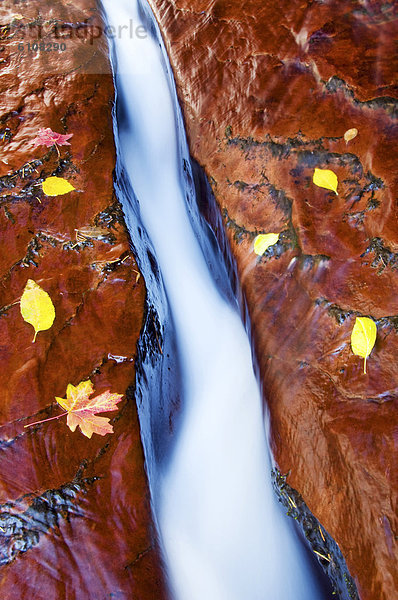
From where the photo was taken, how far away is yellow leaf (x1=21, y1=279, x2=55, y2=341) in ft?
6.05

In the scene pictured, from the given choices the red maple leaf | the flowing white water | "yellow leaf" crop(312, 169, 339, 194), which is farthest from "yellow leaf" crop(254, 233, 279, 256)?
the red maple leaf

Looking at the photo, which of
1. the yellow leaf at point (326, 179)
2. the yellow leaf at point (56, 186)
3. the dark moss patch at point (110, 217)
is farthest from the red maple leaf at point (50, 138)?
the yellow leaf at point (326, 179)

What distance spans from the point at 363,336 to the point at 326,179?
0.82 meters

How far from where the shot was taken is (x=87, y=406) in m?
1.70

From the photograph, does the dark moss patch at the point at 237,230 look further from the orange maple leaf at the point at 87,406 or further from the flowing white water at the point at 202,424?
the orange maple leaf at the point at 87,406

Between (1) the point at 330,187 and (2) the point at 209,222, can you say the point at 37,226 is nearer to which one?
(2) the point at 209,222

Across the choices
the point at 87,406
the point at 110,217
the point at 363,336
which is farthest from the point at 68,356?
the point at 363,336

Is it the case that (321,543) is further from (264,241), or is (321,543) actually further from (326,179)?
(326,179)

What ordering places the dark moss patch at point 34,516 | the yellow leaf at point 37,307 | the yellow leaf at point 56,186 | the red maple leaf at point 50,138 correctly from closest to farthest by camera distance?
1. the dark moss patch at point 34,516
2. the yellow leaf at point 37,307
3. the yellow leaf at point 56,186
4. the red maple leaf at point 50,138

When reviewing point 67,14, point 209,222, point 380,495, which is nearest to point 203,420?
point 380,495

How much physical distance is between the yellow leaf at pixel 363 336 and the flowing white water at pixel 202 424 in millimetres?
592

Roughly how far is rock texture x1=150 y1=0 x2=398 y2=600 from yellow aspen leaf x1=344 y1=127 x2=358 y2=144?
0.02 meters

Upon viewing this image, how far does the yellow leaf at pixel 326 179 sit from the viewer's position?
6.81 ft

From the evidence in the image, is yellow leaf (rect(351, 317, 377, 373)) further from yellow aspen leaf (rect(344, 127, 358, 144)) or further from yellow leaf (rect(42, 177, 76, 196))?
yellow leaf (rect(42, 177, 76, 196))
